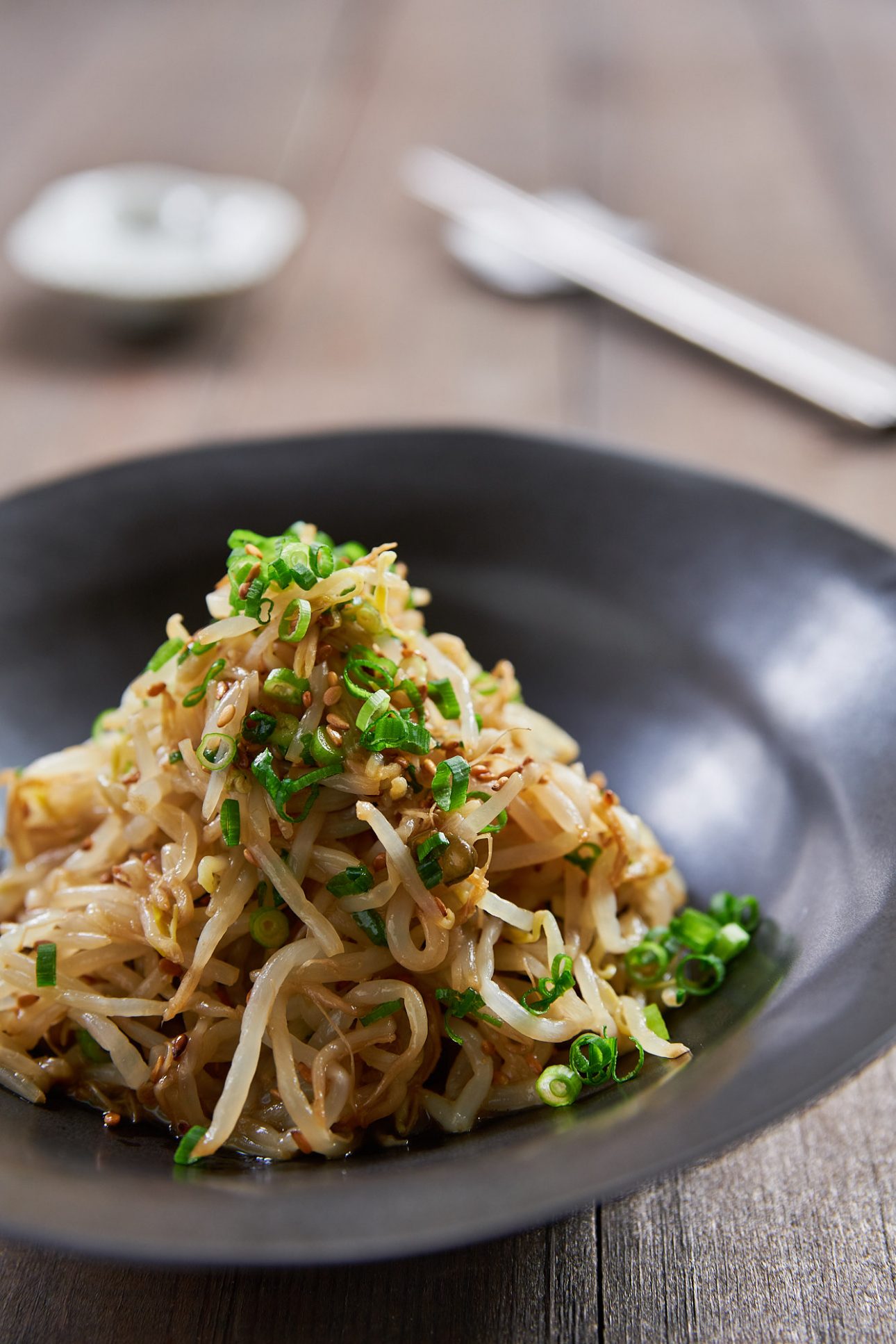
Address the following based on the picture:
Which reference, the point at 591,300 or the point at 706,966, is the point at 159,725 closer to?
the point at 706,966

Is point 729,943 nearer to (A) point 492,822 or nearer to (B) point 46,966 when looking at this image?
(A) point 492,822

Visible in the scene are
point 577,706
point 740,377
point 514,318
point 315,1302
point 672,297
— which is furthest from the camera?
point 514,318

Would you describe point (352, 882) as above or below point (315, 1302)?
above

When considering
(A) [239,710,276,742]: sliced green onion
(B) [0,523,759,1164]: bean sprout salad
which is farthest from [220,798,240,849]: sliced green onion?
(A) [239,710,276,742]: sliced green onion

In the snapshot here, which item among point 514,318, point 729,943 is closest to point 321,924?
point 729,943

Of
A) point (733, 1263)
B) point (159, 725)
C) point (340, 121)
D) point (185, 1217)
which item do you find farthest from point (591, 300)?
point (185, 1217)

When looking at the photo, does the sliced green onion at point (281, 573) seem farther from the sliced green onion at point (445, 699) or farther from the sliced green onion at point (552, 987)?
the sliced green onion at point (552, 987)

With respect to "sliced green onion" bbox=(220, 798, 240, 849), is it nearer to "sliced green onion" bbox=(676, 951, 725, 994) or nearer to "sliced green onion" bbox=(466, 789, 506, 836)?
"sliced green onion" bbox=(466, 789, 506, 836)
